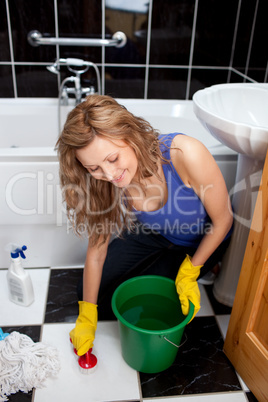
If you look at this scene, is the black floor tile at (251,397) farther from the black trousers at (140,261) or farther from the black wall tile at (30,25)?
the black wall tile at (30,25)

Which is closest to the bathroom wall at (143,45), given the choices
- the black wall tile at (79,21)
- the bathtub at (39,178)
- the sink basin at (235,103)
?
the black wall tile at (79,21)

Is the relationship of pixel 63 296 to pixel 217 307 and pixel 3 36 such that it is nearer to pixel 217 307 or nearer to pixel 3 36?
pixel 217 307

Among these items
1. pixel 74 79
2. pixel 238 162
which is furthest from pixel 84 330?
pixel 74 79

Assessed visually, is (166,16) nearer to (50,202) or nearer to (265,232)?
(50,202)

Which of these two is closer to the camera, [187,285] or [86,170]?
[86,170]

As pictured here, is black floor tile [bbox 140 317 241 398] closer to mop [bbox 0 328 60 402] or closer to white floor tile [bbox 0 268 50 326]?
mop [bbox 0 328 60 402]

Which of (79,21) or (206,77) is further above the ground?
(79,21)

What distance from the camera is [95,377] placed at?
1298 millimetres

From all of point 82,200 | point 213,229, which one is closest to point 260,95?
point 213,229

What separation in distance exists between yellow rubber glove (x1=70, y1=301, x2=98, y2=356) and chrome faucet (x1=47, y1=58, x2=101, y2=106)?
48.0 inches

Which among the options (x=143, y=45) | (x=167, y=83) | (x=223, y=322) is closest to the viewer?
(x=223, y=322)

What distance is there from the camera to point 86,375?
4.28 ft

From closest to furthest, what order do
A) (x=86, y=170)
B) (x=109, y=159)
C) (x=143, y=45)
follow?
(x=109, y=159) → (x=86, y=170) → (x=143, y=45)

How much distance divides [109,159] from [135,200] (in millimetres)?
335
